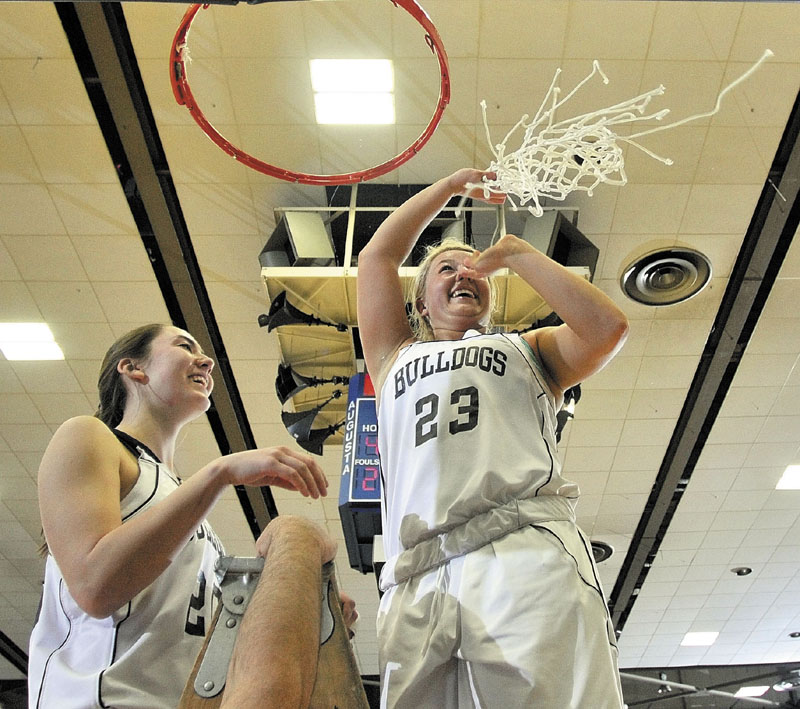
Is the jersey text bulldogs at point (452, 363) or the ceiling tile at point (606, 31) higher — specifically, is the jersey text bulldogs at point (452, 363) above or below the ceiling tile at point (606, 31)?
below

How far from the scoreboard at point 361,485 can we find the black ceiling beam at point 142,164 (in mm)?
1420

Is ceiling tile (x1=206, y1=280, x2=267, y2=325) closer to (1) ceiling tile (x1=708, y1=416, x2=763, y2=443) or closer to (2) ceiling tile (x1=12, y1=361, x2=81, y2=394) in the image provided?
(2) ceiling tile (x1=12, y1=361, x2=81, y2=394)

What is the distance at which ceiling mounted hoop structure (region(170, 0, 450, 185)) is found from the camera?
2691 millimetres

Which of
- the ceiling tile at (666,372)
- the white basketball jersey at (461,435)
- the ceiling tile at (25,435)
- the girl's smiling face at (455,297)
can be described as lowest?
the white basketball jersey at (461,435)

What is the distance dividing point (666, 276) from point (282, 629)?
12.6ft

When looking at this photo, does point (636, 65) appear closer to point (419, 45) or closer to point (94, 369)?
point (419, 45)

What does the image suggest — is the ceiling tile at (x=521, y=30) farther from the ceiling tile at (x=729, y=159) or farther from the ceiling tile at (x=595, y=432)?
the ceiling tile at (x=595, y=432)

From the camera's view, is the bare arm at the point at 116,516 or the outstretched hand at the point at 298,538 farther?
the bare arm at the point at 116,516

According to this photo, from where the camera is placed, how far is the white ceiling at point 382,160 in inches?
117

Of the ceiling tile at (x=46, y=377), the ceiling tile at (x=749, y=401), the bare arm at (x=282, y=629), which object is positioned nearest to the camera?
the bare arm at (x=282, y=629)

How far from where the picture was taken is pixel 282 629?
546 mm

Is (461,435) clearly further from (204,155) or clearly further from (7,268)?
(7,268)

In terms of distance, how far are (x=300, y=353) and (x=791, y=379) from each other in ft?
12.0

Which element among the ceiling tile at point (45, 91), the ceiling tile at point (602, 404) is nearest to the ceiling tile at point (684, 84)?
the ceiling tile at point (602, 404)
